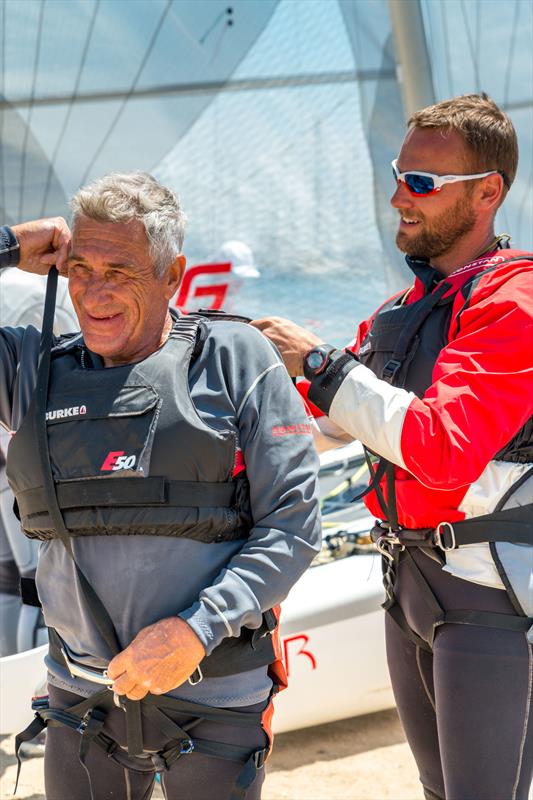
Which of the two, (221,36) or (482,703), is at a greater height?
(221,36)

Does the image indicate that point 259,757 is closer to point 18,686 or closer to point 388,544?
point 388,544

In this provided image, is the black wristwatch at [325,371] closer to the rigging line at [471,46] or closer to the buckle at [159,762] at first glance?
the buckle at [159,762]

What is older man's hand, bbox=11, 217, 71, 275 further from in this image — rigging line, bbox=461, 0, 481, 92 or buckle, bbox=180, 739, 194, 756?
rigging line, bbox=461, 0, 481, 92

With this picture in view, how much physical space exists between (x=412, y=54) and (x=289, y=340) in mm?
3037

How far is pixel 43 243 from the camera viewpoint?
1770 millimetres

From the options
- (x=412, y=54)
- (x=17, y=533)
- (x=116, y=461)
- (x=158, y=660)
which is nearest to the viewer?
(x=158, y=660)

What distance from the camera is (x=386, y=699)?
3461mm

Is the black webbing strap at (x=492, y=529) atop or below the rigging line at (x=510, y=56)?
below

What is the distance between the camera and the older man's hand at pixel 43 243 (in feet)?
5.77

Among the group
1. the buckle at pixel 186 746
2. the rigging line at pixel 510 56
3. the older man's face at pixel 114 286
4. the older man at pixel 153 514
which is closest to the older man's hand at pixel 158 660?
the older man at pixel 153 514

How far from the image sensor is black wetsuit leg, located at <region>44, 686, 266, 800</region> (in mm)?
1545

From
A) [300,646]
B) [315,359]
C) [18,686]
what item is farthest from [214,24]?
[315,359]

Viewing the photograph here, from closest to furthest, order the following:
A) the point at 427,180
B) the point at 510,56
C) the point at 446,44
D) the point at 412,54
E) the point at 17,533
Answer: the point at 427,180, the point at 17,533, the point at 510,56, the point at 446,44, the point at 412,54

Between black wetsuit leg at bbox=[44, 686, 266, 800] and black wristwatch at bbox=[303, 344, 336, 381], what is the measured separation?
0.57 m
